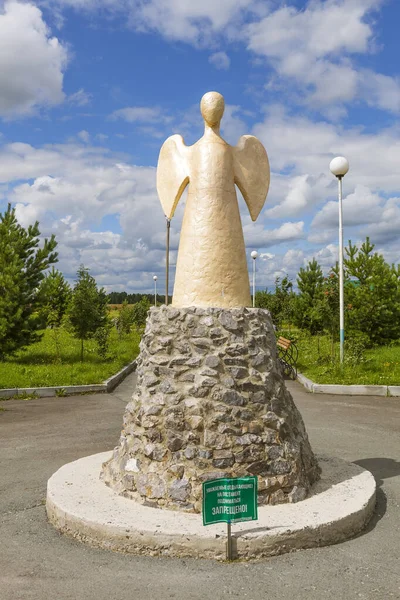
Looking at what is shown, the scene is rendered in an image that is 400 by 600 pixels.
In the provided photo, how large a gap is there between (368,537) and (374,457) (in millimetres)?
2935

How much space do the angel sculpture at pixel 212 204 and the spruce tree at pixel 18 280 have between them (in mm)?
11807

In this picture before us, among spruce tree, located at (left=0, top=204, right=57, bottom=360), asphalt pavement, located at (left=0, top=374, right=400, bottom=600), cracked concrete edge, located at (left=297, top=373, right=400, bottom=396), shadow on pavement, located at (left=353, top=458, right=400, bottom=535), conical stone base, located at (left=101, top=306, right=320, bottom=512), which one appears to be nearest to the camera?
asphalt pavement, located at (left=0, top=374, right=400, bottom=600)

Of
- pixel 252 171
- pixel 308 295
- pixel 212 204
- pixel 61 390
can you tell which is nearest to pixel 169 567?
pixel 212 204

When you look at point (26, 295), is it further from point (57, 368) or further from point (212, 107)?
point (212, 107)

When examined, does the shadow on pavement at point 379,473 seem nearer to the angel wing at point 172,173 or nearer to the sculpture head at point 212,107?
the angel wing at point 172,173

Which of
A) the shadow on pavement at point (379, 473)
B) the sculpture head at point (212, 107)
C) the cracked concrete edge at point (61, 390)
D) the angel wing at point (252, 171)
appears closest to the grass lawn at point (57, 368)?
the cracked concrete edge at point (61, 390)

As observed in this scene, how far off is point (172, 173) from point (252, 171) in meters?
0.89

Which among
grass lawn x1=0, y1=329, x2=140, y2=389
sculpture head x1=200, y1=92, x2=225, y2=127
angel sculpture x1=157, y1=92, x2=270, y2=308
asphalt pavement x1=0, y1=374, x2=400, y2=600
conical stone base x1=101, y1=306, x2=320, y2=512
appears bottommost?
asphalt pavement x1=0, y1=374, x2=400, y2=600

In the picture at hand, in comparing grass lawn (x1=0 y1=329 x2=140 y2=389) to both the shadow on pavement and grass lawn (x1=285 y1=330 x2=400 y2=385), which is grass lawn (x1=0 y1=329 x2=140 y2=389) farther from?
the shadow on pavement

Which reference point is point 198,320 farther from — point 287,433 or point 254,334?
point 287,433

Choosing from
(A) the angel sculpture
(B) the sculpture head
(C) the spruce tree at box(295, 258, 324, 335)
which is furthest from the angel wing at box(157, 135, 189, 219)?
(C) the spruce tree at box(295, 258, 324, 335)

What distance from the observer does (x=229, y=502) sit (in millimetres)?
4090

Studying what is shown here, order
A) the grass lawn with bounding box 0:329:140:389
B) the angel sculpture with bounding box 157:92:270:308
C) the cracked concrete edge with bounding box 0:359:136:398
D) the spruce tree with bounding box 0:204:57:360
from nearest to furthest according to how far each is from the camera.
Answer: the angel sculpture with bounding box 157:92:270:308
the cracked concrete edge with bounding box 0:359:136:398
the grass lawn with bounding box 0:329:140:389
the spruce tree with bounding box 0:204:57:360

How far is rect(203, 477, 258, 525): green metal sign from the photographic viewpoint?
4036 mm
